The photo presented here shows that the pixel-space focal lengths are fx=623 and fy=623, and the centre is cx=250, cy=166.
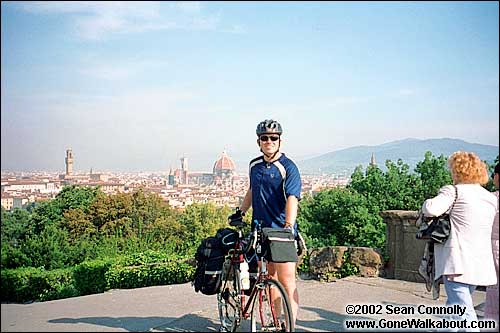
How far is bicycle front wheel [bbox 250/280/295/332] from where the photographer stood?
5.12m

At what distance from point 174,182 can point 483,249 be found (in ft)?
57.2

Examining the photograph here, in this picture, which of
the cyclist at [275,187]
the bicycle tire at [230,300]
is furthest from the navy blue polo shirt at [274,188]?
the bicycle tire at [230,300]

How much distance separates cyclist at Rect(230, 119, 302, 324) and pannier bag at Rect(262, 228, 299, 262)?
18 cm

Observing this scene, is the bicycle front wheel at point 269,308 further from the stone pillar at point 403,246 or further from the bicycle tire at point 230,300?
the stone pillar at point 403,246

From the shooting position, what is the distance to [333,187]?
13703 mm

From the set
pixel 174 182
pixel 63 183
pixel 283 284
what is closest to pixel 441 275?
pixel 283 284

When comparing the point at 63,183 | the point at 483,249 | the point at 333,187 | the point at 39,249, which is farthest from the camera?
the point at 63,183

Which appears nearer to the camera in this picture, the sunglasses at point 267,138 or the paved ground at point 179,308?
the sunglasses at point 267,138

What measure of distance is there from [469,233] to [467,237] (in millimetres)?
37

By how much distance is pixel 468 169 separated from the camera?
5.26 metres

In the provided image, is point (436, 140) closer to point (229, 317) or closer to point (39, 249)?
point (39, 249)

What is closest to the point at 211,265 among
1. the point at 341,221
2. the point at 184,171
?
the point at 341,221

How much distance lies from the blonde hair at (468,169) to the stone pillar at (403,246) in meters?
3.11

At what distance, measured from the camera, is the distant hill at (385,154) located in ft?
42.1
